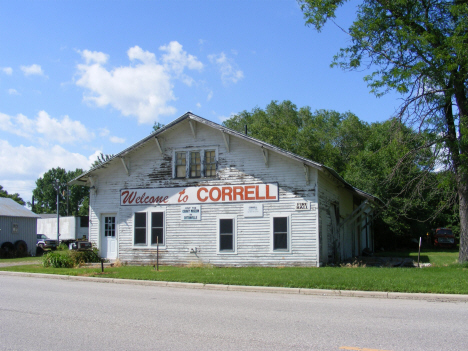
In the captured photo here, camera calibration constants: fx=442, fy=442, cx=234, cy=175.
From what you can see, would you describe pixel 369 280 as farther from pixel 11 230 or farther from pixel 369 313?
pixel 11 230

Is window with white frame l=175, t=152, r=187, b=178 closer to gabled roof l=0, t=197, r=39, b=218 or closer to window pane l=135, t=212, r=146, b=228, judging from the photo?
window pane l=135, t=212, r=146, b=228

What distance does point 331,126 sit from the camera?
50594 mm

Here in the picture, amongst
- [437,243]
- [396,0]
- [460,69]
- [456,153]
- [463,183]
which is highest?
[396,0]

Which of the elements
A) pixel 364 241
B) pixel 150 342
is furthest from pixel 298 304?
pixel 364 241

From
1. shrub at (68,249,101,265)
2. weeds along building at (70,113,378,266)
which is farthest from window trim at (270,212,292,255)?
shrub at (68,249,101,265)

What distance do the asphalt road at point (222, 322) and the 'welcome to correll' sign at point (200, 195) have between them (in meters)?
7.42

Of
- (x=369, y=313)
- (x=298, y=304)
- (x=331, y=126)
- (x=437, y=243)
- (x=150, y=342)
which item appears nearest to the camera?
(x=150, y=342)

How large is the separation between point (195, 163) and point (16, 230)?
801 inches

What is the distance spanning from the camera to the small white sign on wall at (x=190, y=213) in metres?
19.1

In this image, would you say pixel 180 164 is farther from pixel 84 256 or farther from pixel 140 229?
pixel 84 256

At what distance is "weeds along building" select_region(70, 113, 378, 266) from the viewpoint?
17.9m

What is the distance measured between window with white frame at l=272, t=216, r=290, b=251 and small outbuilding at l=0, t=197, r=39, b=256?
22258mm

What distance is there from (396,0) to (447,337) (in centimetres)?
1415

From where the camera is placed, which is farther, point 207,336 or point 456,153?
point 456,153
